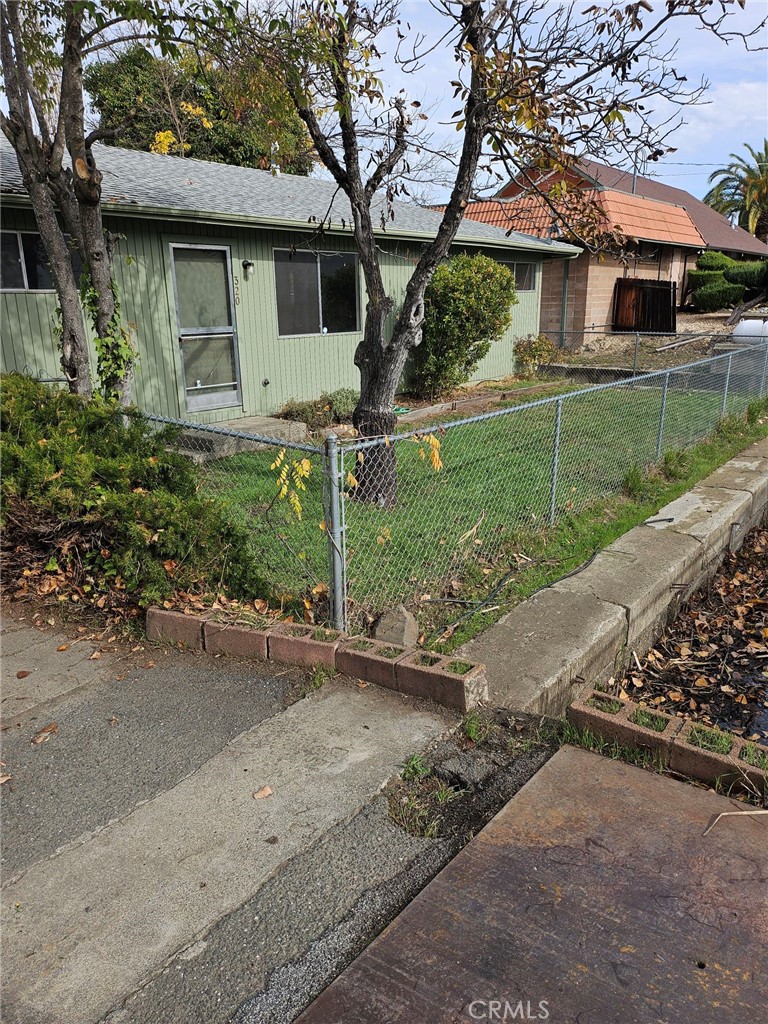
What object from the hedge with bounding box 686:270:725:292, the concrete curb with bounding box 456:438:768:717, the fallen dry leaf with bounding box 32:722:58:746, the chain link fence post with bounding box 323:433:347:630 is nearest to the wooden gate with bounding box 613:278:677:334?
the hedge with bounding box 686:270:725:292

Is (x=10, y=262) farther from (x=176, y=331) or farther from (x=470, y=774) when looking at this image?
(x=470, y=774)

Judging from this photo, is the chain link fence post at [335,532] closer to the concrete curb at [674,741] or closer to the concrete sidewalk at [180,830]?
the concrete sidewalk at [180,830]

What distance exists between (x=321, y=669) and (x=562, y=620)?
1.65 meters

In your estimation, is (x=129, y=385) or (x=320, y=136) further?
(x=129, y=385)

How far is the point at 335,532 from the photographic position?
13.2ft

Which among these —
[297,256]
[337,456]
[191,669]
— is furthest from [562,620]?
[297,256]

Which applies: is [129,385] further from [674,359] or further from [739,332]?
[739,332]

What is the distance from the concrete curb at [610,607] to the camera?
392cm

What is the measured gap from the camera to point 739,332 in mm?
18594

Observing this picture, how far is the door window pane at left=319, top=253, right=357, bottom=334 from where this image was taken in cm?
1144

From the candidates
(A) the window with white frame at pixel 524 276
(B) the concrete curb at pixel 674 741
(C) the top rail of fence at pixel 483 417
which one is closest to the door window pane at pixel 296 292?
(C) the top rail of fence at pixel 483 417

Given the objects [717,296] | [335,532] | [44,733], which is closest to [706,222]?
[717,296]
